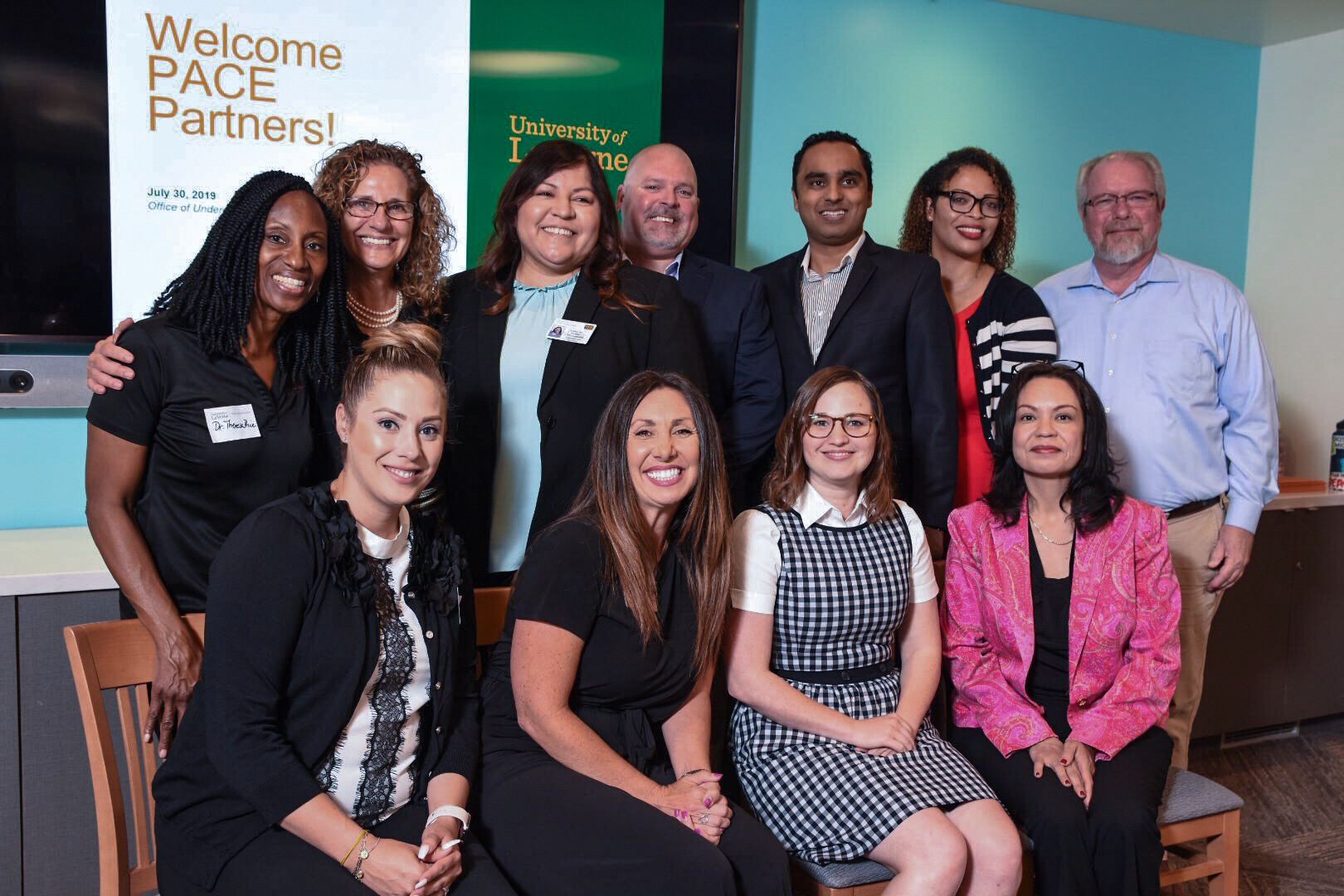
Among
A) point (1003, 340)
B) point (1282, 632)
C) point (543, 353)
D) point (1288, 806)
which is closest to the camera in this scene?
point (543, 353)

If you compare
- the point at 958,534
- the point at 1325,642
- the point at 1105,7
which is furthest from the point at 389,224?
the point at 1325,642

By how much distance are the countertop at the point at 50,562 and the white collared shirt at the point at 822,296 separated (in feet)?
5.64

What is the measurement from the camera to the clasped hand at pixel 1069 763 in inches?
80.7

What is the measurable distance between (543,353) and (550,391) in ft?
0.28

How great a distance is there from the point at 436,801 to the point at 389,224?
116cm

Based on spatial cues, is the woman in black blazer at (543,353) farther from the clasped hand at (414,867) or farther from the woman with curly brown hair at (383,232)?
the clasped hand at (414,867)

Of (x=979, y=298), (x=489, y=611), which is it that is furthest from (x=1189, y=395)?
(x=489, y=611)

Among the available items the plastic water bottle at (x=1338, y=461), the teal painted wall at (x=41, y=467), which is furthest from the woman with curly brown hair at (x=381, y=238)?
the plastic water bottle at (x=1338, y=461)

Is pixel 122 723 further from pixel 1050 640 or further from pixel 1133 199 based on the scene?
pixel 1133 199

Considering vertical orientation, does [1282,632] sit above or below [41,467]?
below

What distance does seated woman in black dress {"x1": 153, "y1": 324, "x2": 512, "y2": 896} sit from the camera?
1.54 meters

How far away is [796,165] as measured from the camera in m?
2.88

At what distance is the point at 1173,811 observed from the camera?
213 centimetres

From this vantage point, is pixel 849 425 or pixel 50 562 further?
pixel 50 562
